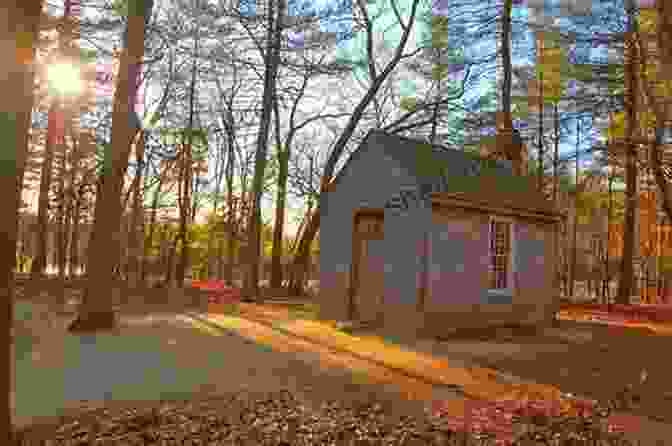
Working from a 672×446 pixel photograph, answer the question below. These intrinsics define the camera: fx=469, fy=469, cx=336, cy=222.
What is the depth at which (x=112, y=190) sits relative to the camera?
422 inches

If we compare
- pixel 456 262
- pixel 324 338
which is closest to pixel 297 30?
pixel 456 262

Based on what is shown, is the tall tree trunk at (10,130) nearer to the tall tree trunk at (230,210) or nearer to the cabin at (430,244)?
the cabin at (430,244)

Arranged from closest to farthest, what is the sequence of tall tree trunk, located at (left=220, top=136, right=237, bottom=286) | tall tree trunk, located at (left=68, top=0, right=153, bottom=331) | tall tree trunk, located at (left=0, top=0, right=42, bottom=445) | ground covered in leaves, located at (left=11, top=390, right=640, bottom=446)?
tall tree trunk, located at (left=0, top=0, right=42, bottom=445), ground covered in leaves, located at (left=11, top=390, right=640, bottom=446), tall tree trunk, located at (left=68, top=0, right=153, bottom=331), tall tree trunk, located at (left=220, top=136, right=237, bottom=286)

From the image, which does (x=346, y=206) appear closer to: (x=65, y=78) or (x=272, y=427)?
(x=272, y=427)

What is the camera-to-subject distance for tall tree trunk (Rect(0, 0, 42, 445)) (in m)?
3.54

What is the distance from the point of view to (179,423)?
199 inches

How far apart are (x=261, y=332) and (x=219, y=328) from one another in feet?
3.78

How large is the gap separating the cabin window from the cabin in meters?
0.03

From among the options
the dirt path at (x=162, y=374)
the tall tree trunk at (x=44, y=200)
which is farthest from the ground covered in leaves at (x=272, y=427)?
the tall tree trunk at (x=44, y=200)

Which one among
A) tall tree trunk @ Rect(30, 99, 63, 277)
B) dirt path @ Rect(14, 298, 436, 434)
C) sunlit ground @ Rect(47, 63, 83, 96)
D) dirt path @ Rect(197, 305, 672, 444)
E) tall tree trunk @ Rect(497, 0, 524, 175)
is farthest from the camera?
tall tree trunk @ Rect(30, 99, 63, 277)

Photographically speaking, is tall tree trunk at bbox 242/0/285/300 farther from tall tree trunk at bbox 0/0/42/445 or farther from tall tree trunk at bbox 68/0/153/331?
tall tree trunk at bbox 0/0/42/445

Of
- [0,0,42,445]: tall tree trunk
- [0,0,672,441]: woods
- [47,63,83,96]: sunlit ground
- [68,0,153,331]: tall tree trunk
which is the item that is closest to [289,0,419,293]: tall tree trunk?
[0,0,672,441]: woods

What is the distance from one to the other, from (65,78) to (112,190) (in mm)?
11137

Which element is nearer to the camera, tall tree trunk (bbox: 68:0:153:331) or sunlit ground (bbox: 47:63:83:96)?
tall tree trunk (bbox: 68:0:153:331)
